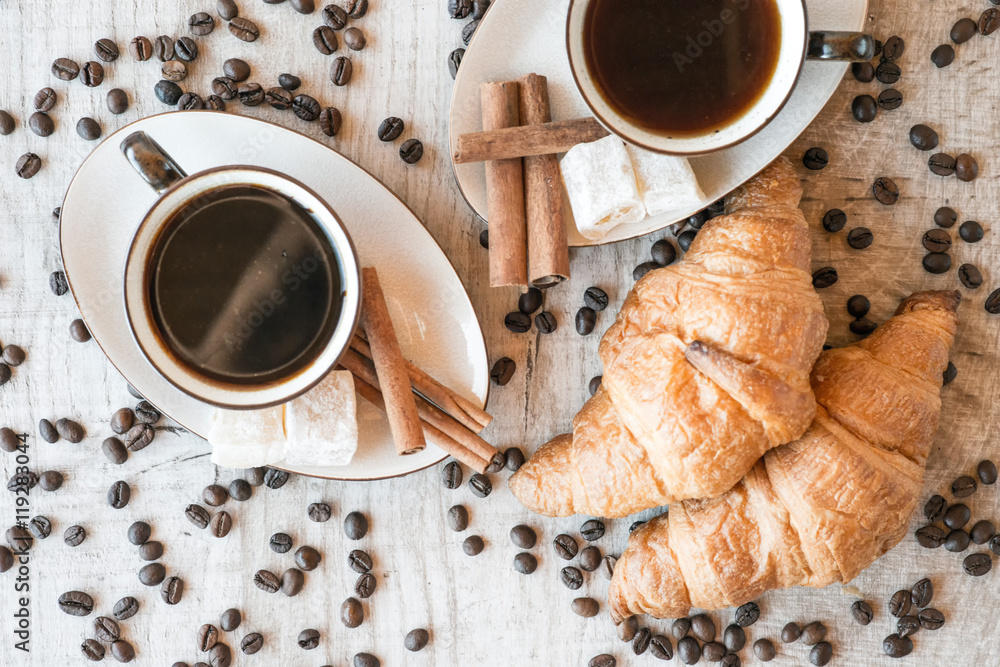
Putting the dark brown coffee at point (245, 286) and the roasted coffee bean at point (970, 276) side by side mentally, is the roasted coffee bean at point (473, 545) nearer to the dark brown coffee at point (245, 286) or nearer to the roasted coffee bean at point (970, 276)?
the dark brown coffee at point (245, 286)

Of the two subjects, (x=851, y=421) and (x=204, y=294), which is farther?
(x=851, y=421)

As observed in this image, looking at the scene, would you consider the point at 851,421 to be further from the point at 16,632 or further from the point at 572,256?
the point at 16,632

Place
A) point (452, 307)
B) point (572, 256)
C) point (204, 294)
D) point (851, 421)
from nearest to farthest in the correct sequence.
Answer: point (204, 294) < point (851, 421) < point (452, 307) < point (572, 256)

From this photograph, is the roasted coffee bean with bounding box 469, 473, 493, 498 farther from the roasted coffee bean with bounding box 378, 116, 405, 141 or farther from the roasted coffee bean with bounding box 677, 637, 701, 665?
the roasted coffee bean with bounding box 378, 116, 405, 141

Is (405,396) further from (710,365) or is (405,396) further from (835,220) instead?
(835,220)

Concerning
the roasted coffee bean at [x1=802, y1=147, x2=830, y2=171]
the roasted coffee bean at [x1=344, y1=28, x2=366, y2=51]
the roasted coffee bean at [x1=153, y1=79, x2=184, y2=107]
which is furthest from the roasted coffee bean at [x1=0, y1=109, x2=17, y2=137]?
the roasted coffee bean at [x1=802, y1=147, x2=830, y2=171]

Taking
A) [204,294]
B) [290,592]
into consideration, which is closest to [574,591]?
[290,592]
